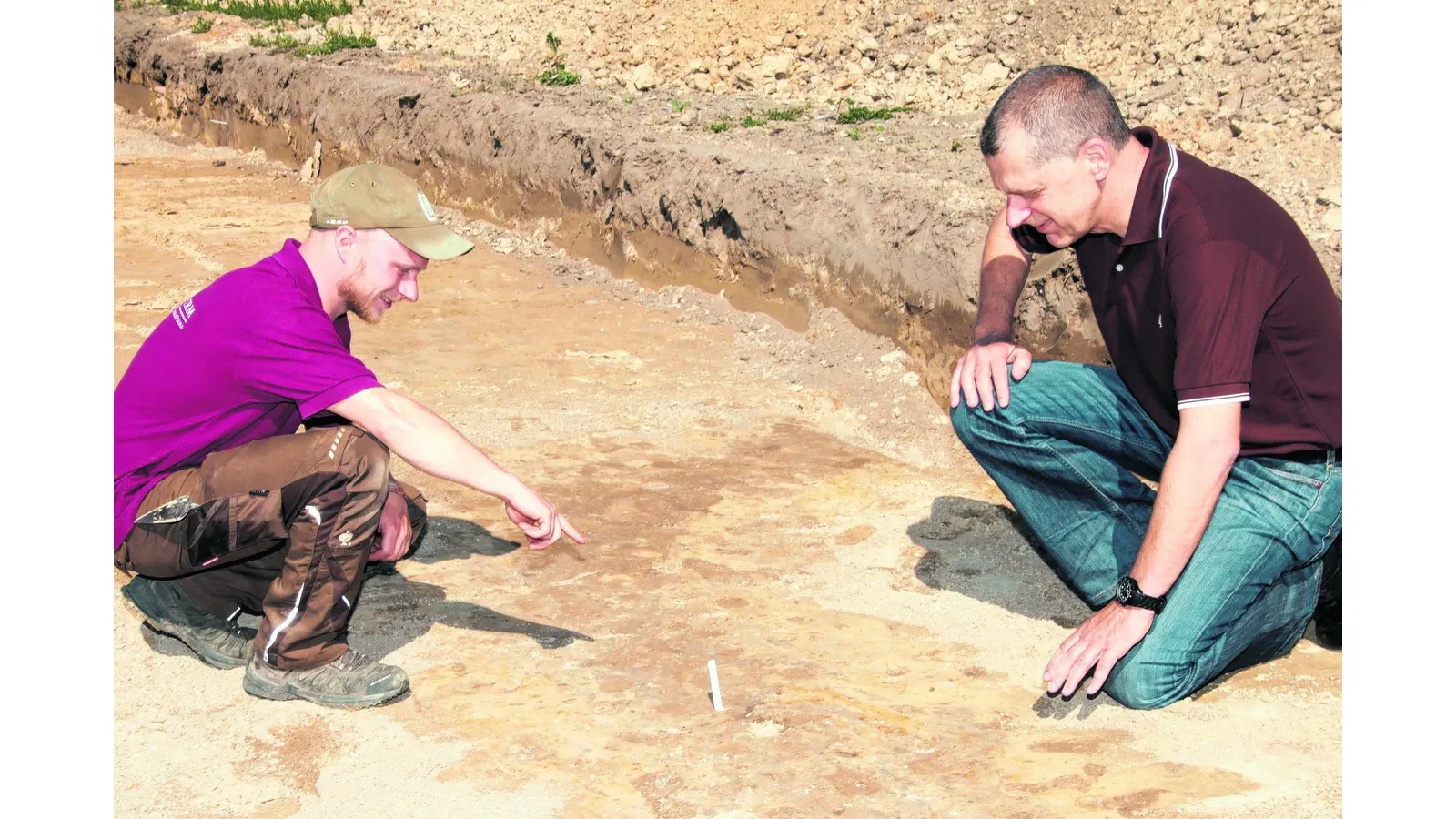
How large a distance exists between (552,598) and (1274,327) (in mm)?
1994

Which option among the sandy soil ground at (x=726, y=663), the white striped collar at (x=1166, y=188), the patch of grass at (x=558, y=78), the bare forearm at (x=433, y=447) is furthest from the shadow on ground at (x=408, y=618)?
the patch of grass at (x=558, y=78)

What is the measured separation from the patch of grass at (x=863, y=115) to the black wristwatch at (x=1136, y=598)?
5198 millimetres

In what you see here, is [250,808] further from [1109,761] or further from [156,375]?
[1109,761]

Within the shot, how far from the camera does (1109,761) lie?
3082 mm

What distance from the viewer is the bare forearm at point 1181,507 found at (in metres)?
3.08

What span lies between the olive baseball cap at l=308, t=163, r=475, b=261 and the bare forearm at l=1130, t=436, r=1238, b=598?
5.56 ft

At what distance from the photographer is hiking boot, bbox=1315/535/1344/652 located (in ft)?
11.7

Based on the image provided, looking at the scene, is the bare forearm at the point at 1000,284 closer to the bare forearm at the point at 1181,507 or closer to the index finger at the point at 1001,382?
the index finger at the point at 1001,382

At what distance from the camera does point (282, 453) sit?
10.9 feet

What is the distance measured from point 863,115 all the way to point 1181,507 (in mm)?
5414

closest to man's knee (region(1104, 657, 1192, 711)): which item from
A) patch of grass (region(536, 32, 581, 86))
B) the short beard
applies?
the short beard

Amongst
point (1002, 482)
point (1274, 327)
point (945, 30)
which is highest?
point (945, 30)

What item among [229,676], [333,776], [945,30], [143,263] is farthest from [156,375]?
[945,30]

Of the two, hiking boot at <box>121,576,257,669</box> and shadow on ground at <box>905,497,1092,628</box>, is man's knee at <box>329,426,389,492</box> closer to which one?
hiking boot at <box>121,576,257,669</box>
